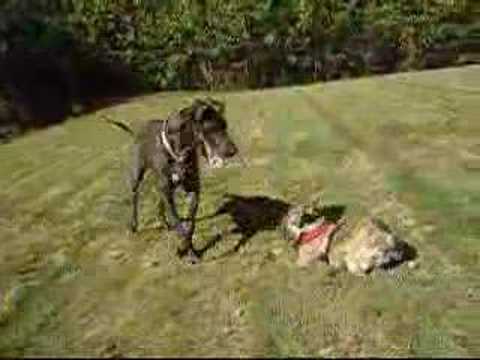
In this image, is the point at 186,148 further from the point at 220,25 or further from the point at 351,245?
the point at 220,25

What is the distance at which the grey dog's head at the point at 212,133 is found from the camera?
12125 mm

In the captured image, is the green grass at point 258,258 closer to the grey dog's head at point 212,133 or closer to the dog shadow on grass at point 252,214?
the dog shadow on grass at point 252,214

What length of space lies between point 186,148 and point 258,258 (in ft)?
7.38

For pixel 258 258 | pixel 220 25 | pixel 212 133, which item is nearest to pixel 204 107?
pixel 212 133

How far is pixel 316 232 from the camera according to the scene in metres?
14.2

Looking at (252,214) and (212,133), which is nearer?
(212,133)

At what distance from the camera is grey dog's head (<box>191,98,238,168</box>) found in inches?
477

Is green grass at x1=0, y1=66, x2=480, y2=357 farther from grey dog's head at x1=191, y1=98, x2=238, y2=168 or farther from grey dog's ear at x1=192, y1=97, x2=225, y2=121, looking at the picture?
grey dog's ear at x1=192, y1=97, x2=225, y2=121

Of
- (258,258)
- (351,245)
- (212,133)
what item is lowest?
(258,258)

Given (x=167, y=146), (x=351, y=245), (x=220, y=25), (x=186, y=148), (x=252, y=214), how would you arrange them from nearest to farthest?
(x=186, y=148) < (x=167, y=146) < (x=351, y=245) < (x=252, y=214) < (x=220, y=25)

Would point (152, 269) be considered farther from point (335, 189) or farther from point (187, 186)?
point (335, 189)

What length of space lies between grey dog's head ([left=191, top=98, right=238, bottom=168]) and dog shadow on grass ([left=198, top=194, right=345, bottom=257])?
2.63 meters

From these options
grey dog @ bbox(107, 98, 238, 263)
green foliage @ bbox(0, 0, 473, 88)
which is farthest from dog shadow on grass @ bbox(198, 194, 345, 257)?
green foliage @ bbox(0, 0, 473, 88)

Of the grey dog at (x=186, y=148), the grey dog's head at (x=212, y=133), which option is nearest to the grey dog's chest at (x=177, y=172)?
the grey dog at (x=186, y=148)
